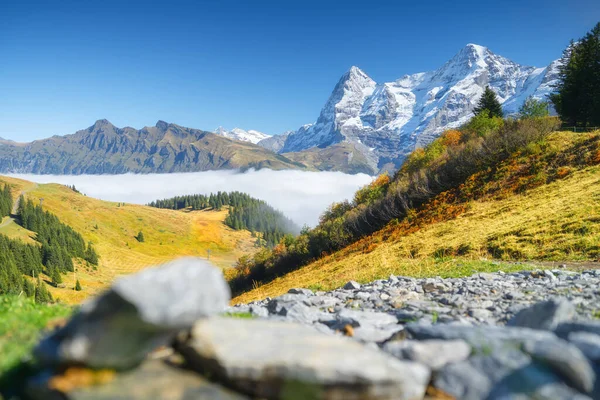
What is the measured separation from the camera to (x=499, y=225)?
26.8 metres

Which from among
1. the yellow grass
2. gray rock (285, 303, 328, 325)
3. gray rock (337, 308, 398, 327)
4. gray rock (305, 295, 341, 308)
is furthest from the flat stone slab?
the yellow grass

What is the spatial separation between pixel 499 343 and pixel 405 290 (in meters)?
8.40

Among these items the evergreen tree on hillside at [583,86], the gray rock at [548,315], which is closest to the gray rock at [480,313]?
the gray rock at [548,315]

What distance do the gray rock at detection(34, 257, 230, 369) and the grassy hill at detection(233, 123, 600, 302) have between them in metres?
16.3

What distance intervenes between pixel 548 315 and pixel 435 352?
2684 mm

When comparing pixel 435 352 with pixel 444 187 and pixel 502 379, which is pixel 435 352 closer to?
pixel 502 379

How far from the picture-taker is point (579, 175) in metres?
31.4

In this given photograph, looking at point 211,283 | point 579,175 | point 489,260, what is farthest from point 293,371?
point 579,175

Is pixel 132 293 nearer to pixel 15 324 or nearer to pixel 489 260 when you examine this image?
pixel 15 324

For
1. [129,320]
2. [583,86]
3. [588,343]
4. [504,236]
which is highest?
[583,86]

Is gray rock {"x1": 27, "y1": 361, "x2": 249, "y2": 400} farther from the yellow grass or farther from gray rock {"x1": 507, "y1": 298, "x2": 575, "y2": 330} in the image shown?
the yellow grass

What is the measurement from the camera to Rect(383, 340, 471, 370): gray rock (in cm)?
495

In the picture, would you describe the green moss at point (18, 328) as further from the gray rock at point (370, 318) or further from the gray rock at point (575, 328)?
the gray rock at point (575, 328)

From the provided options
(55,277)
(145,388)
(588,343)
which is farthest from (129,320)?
(55,277)
